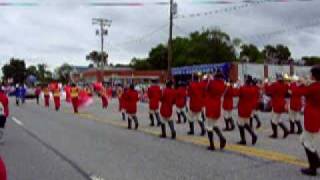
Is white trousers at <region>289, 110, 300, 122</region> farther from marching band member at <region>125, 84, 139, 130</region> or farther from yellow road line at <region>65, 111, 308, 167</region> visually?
marching band member at <region>125, 84, 139, 130</region>

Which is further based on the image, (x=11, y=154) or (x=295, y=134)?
(x=295, y=134)

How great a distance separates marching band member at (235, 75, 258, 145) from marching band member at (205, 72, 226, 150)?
3.27 feet

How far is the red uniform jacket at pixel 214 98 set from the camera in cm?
1505

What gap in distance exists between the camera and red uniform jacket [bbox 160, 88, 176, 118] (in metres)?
18.8

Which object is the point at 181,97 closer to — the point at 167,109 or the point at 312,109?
the point at 167,109

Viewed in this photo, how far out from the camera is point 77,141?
59.7 feet

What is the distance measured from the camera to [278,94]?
1883 cm

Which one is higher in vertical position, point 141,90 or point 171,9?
point 171,9

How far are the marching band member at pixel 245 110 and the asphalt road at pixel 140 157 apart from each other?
358mm

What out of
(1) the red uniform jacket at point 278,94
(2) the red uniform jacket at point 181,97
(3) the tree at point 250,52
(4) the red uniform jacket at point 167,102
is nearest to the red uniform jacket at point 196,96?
(4) the red uniform jacket at point 167,102

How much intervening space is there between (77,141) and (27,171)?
590 cm

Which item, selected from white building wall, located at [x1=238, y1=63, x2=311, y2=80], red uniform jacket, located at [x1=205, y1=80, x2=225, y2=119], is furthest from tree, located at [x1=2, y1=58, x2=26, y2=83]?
red uniform jacket, located at [x1=205, y1=80, x2=225, y2=119]

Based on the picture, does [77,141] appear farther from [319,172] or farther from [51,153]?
[319,172]


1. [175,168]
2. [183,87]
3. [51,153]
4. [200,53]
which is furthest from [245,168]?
[200,53]
